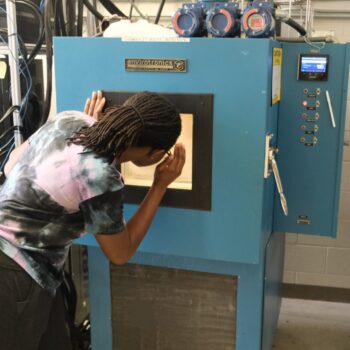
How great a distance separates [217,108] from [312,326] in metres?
1.64

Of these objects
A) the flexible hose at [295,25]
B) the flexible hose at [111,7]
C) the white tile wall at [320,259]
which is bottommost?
the white tile wall at [320,259]

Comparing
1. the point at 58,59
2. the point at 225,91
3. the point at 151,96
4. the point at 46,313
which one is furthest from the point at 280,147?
the point at 46,313

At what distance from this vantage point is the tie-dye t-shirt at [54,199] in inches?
48.3

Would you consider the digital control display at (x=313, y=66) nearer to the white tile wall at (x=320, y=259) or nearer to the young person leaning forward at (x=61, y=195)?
the young person leaning forward at (x=61, y=195)

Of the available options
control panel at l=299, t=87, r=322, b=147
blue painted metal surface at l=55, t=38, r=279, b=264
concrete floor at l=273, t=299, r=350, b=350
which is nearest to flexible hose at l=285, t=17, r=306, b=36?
control panel at l=299, t=87, r=322, b=147

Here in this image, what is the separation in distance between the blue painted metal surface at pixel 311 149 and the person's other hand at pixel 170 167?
1.71ft

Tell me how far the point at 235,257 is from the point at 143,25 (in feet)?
2.74

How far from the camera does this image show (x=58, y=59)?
1609mm

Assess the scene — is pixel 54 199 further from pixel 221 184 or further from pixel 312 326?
pixel 312 326

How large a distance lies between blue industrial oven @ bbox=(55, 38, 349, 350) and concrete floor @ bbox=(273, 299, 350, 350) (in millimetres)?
513

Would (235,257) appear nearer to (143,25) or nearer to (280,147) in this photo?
(280,147)

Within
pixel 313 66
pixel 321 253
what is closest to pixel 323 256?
pixel 321 253

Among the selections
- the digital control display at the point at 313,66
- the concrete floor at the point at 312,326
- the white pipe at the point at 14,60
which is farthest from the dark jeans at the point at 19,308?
the concrete floor at the point at 312,326

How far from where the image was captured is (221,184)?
1.55 metres
